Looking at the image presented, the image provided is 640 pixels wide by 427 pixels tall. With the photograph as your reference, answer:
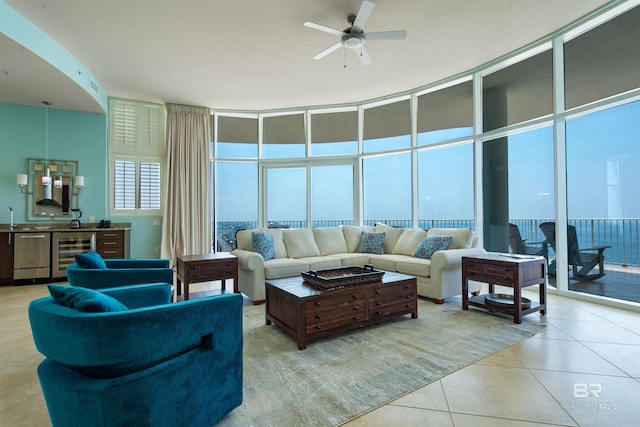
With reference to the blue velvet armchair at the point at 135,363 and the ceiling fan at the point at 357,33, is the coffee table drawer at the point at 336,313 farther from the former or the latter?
the ceiling fan at the point at 357,33

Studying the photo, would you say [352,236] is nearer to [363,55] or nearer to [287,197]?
[287,197]

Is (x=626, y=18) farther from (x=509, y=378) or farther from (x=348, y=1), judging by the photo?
(x=509, y=378)

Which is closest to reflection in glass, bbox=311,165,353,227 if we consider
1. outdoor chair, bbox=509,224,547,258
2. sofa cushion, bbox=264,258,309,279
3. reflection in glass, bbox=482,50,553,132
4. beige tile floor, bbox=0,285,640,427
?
sofa cushion, bbox=264,258,309,279

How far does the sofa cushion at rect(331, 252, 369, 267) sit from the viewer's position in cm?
476

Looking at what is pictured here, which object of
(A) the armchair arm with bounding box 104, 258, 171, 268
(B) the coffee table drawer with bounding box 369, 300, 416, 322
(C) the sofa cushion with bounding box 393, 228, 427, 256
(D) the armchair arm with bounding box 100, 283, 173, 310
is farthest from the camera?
(C) the sofa cushion with bounding box 393, 228, 427, 256

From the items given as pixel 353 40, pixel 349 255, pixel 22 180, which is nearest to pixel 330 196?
pixel 349 255

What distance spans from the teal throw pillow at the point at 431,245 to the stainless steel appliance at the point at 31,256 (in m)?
5.73

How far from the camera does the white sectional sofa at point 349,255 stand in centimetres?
400

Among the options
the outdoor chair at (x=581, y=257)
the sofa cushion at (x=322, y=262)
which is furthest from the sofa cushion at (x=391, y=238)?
the outdoor chair at (x=581, y=257)

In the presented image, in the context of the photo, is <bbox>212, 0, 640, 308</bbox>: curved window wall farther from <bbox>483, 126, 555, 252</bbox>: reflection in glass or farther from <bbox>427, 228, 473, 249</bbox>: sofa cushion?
<bbox>427, 228, 473, 249</bbox>: sofa cushion

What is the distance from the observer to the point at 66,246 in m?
5.27

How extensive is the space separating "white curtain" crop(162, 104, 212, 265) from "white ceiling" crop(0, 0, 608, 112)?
27.1 inches

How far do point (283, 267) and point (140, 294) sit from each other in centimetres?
209

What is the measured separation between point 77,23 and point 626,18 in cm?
605
